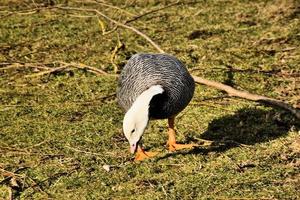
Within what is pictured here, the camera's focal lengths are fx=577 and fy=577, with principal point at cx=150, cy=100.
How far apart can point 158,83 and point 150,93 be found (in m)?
0.28

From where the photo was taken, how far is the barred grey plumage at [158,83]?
465cm

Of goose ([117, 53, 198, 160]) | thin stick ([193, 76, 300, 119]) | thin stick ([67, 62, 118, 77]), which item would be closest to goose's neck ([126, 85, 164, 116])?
goose ([117, 53, 198, 160])

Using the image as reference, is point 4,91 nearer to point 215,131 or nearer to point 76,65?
point 76,65

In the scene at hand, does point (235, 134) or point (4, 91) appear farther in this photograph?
point (4, 91)

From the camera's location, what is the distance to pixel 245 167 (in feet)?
15.6

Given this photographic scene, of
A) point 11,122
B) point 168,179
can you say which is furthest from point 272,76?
point 11,122

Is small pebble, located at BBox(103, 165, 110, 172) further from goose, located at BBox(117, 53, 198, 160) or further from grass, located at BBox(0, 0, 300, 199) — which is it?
goose, located at BBox(117, 53, 198, 160)

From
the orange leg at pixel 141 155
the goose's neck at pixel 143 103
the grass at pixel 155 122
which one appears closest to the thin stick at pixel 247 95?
the grass at pixel 155 122

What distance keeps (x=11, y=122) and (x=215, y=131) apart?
2117 millimetres

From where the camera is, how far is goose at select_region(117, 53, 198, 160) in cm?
440

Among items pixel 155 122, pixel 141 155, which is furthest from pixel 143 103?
pixel 155 122

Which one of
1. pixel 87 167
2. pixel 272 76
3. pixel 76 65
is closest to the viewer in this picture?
pixel 87 167

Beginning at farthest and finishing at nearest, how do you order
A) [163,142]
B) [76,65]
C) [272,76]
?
[76,65]
[272,76]
[163,142]

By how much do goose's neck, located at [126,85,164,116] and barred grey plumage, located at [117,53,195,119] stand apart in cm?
6
